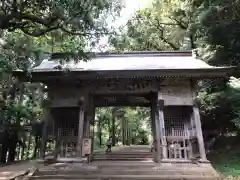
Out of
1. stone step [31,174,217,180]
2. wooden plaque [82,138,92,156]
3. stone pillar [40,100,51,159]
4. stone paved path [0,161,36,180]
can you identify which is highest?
stone pillar [40,100,51,159]

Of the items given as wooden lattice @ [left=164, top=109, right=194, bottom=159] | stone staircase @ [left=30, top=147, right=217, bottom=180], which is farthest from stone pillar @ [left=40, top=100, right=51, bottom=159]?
wooden lattice @ [left=164, top=109, right=194, bottom=159]

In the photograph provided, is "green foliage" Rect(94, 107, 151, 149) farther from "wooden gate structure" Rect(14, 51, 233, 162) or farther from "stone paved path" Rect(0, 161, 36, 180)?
"stone paved path" Rect(0, 161, 36, 180)

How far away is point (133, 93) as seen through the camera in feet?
39.9

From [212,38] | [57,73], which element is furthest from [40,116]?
[212,38]

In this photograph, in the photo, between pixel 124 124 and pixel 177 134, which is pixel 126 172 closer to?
pixel 177 134

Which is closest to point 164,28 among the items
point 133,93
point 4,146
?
point 133,93

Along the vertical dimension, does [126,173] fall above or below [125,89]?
below

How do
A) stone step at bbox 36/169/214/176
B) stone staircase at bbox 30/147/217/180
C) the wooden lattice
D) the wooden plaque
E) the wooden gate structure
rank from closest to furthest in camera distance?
stone staircase at bbox 30/147/217/180 < stone step at bbox 36/169/214/176 < the wooden plaque < the wooden gate structure < the wooden lattice

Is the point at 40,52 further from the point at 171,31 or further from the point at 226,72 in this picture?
the point at 171,31

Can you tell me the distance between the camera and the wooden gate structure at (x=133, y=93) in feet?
36.1

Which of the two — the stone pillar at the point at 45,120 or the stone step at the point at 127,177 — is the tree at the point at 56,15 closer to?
the stone pillar at the point at 45,120

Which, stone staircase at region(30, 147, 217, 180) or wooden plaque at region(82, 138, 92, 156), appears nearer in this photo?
stone staircase at region(30, 147, 217, 180)

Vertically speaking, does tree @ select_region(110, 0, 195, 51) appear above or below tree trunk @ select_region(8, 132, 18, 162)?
above

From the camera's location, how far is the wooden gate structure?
36.1ft
